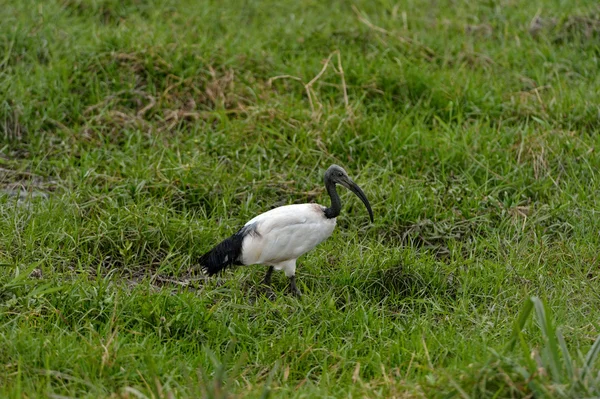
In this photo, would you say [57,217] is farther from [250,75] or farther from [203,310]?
[250,75]

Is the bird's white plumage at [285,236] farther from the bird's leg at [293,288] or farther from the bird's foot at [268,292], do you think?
the bird's foot at [268,292]

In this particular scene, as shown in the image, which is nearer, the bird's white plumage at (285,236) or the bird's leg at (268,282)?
the bird's white plumage at (285,236)

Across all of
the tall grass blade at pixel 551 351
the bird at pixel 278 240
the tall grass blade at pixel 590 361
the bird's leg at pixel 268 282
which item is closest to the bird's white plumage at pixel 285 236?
the bird at pixel 278 240

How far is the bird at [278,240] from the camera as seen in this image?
5891 millimetres

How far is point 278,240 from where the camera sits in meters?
5.87

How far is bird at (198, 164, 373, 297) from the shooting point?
19.3 feet

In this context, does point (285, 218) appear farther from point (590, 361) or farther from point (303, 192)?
point (590, 361)

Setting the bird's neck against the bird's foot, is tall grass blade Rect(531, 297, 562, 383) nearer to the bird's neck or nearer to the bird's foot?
the bird's neck

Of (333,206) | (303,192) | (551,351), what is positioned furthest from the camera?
(303,192)

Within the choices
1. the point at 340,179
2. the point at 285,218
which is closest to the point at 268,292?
the point at 285,218

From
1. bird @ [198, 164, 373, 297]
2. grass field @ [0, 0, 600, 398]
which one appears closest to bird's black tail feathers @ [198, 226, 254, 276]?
bird @ [198, 164, 373, 297]

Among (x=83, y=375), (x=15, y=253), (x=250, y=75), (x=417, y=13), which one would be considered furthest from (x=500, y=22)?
(x=83, y=375)

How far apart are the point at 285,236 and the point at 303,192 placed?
1.33 metres

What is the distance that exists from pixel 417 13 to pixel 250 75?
240cm
